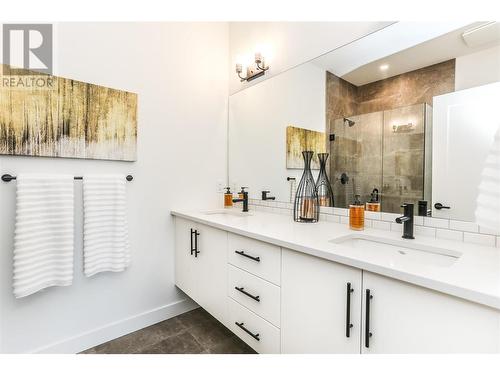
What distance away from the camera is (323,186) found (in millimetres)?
1689

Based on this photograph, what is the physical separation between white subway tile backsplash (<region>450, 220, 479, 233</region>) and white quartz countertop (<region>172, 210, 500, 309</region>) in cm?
7

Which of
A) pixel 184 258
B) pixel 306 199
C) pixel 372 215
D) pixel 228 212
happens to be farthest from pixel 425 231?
pixel 184 258

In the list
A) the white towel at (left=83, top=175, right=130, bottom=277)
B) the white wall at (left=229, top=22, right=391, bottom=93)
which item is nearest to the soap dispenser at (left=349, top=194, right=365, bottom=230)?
the white wall at (left=229, top=22, right=391, bottom=93)

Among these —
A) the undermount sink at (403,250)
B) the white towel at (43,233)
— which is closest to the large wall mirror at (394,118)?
the undermount sink at (403,250)

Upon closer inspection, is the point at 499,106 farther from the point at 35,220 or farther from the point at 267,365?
the point at 35,220

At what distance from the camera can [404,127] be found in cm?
133

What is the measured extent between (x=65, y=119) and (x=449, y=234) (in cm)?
213

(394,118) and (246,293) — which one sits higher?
(394,118)

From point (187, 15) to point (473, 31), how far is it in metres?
1.48

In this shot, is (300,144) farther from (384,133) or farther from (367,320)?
(367,320)

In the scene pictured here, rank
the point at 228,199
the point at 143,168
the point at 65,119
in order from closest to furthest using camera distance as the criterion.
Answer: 1. the point at 65,119
2. the point at 143,168
3. the point at 228,199

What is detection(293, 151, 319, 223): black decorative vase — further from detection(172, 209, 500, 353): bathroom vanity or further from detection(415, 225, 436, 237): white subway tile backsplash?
detection(415, 225, 436, 237): white subway tile backsplash

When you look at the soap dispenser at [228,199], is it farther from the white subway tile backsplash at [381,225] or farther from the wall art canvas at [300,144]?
the white subway tile backsplash at [381,225]

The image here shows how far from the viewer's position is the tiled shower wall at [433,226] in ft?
3.57
